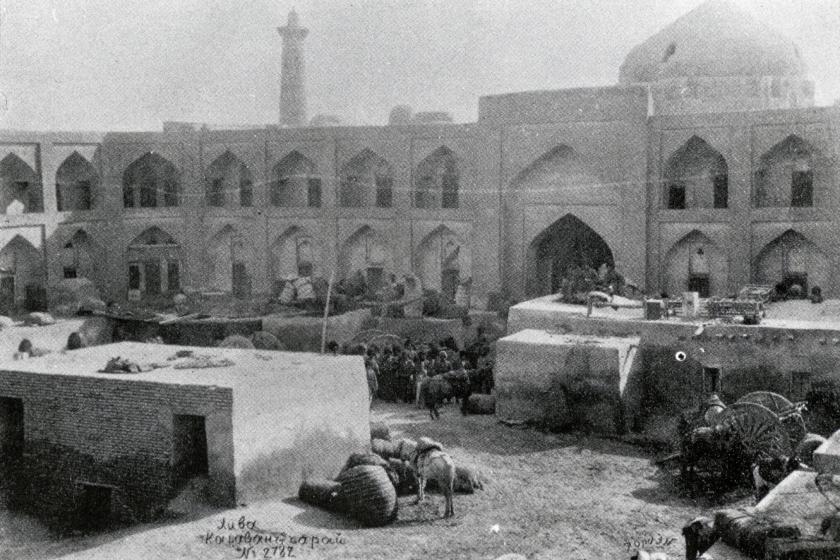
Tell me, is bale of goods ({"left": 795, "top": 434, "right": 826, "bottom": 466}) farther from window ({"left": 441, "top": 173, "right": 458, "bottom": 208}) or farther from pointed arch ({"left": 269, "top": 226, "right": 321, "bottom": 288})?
pointed arch ({"left": 269, "top": 226, "right": 321, "bottom": 288})

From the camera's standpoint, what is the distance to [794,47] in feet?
95.9

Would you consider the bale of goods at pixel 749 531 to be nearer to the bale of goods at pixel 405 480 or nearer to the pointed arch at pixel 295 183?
the bale of goods at pixel 405 480

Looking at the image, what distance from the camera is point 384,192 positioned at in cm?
3061

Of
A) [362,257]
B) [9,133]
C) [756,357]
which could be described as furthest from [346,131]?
[756,357]

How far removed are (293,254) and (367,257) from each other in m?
2.75

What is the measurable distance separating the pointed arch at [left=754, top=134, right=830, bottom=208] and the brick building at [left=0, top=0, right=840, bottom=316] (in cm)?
5

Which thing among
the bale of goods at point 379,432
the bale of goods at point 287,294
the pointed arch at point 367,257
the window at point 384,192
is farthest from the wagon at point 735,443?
the window at point 384,192

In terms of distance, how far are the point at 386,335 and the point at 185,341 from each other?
213 inches

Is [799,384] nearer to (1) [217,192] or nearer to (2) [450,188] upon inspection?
(2) [450,188]

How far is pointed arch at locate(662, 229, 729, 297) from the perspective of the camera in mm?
25000

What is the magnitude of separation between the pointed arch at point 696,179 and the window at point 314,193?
11.6 metres

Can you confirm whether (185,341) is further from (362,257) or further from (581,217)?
(581,217)

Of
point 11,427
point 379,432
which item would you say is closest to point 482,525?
point 379,432

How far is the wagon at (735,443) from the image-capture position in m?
13.1
